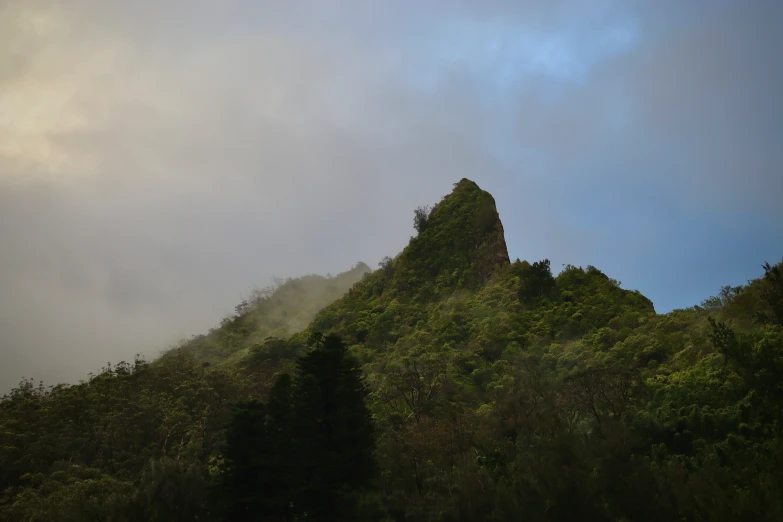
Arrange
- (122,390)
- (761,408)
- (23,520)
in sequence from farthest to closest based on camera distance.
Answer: (122,390) → (23,520) → (761,408)

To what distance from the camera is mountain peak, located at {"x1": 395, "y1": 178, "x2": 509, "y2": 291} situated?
210 feet

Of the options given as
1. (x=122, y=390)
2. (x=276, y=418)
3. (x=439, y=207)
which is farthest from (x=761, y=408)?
(x=439, y=207)

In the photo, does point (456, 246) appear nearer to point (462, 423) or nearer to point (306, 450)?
point (462, 423)

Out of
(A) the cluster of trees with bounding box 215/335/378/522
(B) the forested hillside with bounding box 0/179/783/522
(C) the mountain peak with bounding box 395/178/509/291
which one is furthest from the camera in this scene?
(C) the mountain peak with bounding box 395/178/509/291

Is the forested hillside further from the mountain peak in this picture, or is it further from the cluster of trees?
the mountain peak

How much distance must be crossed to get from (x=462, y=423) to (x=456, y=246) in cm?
3644

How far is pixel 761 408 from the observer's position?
82.0 ft

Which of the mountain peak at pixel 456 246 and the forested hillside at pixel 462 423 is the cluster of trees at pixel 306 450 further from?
the mountain peak at pixel 456 246

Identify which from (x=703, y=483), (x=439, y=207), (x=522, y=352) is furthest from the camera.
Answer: (x=439, y=207)

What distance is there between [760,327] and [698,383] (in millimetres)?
4551

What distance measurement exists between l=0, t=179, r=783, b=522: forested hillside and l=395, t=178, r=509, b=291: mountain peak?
3.60 metres

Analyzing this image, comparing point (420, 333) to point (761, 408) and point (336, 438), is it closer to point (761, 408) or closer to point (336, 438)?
point (336, 438)

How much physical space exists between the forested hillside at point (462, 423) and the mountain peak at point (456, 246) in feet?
11.8

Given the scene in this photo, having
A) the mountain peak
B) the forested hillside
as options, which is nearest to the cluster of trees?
the forested hillside
